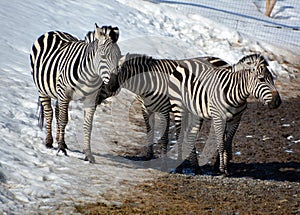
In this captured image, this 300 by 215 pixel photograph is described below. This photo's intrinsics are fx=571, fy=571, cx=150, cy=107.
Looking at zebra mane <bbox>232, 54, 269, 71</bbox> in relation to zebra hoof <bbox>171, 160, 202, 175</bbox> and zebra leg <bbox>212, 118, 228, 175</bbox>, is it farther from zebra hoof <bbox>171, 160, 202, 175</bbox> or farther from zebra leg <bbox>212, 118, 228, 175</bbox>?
zebra hoof <bbox>171, 160, 202, 175</bbox>

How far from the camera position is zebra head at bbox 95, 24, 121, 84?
28.0ft

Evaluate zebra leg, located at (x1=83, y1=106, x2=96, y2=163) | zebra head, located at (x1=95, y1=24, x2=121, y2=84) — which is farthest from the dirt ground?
zebra head, located at (x1=95, y1=24, x2=121, y2=84)

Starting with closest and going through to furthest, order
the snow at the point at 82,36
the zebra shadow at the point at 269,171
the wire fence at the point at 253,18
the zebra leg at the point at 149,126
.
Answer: the snow at the point at 82,36
the zebra shadow at the point at 269,171
the zebra leg at the point at 149,126
the wire fence at the point at 253,18

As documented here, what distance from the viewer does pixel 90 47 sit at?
9.03 meters

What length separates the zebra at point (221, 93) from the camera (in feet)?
30.2

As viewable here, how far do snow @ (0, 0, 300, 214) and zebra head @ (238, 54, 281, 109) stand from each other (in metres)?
2.14

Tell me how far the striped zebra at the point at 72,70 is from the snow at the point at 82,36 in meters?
0.61

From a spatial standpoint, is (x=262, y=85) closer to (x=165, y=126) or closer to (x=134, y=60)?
(x=165, y=126)

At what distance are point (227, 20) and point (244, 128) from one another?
9857mm

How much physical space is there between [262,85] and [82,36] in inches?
336

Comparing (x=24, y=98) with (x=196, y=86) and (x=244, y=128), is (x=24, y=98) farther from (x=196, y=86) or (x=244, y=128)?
(x=244, y=128)

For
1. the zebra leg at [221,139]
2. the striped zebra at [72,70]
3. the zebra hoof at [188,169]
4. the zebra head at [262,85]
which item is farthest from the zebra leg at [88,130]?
the zebra head at [262,85]

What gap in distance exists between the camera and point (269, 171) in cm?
1023

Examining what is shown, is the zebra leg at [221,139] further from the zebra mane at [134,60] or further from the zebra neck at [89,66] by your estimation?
the zebra neck at [89,66]
